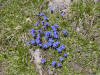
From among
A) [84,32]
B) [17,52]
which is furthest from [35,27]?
[84,32]

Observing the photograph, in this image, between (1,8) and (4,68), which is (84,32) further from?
(1,8)

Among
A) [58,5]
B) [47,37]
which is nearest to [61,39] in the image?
[47,37]

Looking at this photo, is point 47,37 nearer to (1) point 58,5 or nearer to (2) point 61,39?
(2) point 61,39

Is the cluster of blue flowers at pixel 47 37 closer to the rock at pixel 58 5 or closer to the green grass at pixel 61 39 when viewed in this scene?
the green grass at pixel 61 39

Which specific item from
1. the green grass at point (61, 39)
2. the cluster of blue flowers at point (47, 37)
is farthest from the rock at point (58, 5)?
the cluster of blue flowers at point (47, 37)

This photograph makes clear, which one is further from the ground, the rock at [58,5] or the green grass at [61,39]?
the rock at [58,5]

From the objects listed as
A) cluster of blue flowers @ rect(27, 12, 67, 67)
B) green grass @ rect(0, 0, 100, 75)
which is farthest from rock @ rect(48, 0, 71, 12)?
cluster of blue flowers @ rect(27, 12, 67, 67)
